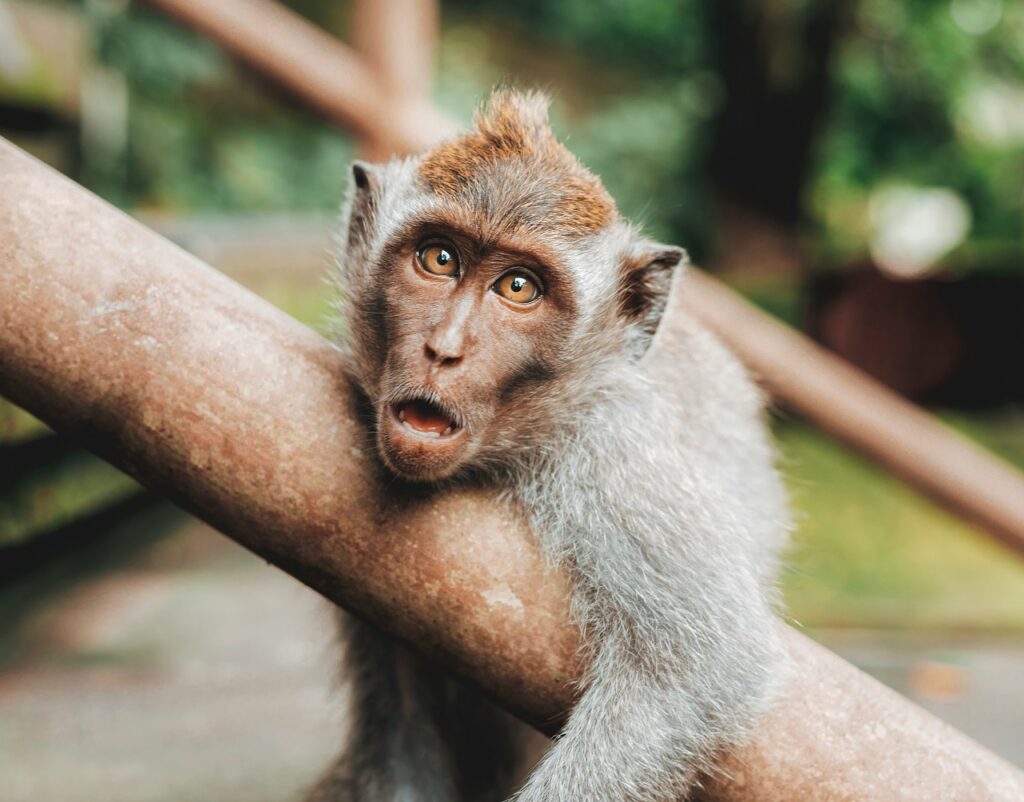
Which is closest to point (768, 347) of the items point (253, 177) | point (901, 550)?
point (901, 550)

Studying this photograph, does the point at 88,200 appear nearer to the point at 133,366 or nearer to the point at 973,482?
the point at 133,366

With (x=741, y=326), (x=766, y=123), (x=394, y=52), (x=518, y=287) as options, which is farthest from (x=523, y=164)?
(x=766, y=123)

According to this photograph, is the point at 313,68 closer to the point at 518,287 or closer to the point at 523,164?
the point at 523,164

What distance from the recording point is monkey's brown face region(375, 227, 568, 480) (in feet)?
7.36

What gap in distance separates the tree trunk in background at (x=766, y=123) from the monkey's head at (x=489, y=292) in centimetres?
789

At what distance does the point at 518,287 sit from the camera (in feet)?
8.16

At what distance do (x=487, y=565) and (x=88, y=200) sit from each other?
1049 millimetres

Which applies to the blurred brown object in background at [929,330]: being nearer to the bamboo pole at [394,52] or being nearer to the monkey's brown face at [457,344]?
the bamboo pole at [394,52]

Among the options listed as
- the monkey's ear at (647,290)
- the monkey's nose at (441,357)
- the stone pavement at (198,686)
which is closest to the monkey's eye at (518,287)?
the monkey's nose at (441,357)

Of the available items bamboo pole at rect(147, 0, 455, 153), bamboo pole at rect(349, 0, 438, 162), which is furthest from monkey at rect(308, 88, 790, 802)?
bamboo pole at rect(349, 0, 438, 162)

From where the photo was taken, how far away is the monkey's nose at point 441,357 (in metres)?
2.23

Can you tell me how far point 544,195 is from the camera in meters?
2.56

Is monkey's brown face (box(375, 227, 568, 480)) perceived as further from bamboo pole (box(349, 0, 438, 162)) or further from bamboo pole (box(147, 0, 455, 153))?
bamboo pole (box(349, 0, 438, 162))

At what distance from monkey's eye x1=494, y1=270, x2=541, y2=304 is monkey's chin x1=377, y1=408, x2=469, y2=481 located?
35cm
